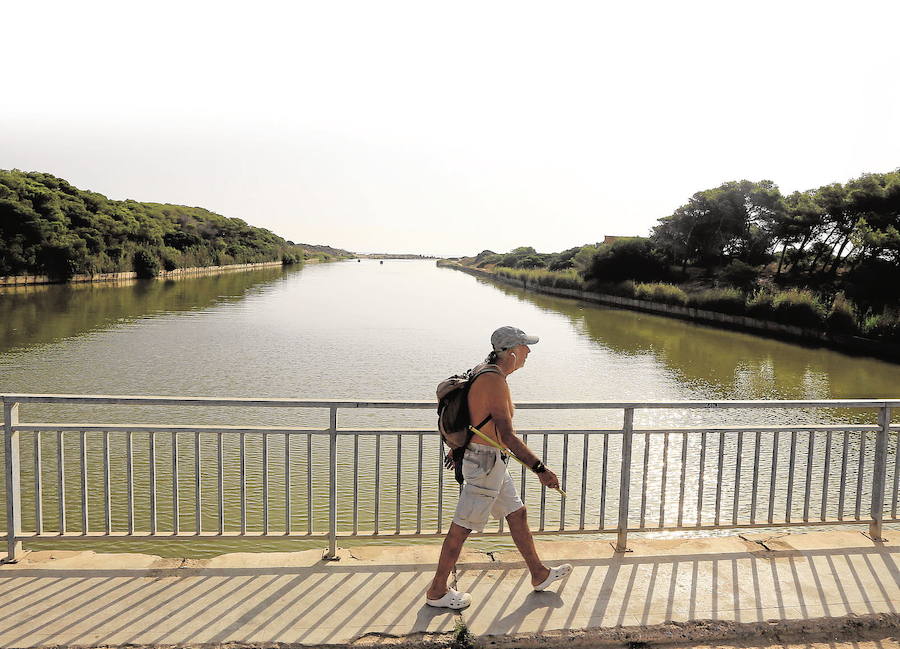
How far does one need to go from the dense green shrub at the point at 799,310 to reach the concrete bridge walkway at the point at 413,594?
1005 inches

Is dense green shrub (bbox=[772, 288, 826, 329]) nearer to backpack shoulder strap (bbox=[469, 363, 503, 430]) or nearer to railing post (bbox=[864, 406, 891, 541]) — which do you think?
railing post (bbox=[864, 406, 891, 541])

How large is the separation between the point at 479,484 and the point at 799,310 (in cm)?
2830

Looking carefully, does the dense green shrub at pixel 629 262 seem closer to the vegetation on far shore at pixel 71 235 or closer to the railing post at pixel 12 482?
the vegetation on far shore at pixel 71 235

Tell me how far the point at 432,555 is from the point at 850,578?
258cm

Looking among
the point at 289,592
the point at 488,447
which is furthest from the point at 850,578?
the point at 289,592

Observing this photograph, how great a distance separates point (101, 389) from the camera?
14633 millimetres

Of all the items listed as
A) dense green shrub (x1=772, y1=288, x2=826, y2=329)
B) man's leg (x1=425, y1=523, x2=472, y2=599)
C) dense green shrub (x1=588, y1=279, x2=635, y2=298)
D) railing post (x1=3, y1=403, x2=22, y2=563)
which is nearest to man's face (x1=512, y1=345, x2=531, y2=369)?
man's leg (x1=425, y1=523, x2=472, y2=599)

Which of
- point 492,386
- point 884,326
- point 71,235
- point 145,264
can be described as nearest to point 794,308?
point 884,326

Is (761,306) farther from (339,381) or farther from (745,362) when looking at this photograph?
(339,381)

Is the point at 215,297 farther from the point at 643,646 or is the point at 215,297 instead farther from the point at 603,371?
the point at 643,646

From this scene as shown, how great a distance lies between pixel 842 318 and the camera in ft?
85.1

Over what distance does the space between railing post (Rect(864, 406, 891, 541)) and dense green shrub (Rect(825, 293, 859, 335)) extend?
2381cm

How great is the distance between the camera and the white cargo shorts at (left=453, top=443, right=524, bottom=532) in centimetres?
367

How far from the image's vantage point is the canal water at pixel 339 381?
8.12 meters
